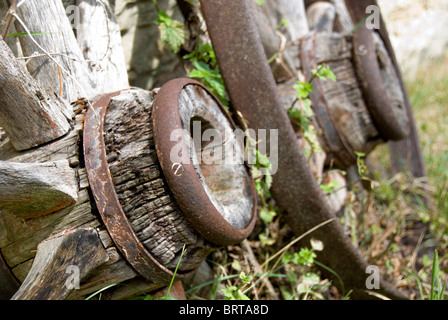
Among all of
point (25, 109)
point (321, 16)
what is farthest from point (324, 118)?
point (25, 109)

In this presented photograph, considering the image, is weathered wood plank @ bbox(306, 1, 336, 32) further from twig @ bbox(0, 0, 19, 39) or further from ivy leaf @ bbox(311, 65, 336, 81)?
twig @ bbox(0, 0, 19, 39)

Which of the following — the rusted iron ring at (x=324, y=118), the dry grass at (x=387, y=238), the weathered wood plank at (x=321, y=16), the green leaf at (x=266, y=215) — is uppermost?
the weathered wood plank at (x=321, y=16)

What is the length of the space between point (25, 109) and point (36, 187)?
26 cm

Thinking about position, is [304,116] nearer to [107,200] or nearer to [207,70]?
[207,70]

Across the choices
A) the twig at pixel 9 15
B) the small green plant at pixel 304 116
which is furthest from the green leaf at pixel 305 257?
the twig at pixel 9 15

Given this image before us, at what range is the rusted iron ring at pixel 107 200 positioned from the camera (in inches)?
51.1

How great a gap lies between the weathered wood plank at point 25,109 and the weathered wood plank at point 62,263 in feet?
1.06

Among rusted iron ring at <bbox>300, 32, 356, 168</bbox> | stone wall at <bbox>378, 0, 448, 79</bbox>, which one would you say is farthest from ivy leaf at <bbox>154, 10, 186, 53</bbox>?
stone wall at <bbox>378, 0, 448, 79</bbox>

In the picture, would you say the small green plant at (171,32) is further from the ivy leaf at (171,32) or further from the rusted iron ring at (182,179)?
the rusted iron ring at (182,179)

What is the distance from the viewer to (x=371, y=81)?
2.41 m

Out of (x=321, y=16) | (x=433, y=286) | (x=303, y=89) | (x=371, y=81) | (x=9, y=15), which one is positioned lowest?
(x=433, y=286)

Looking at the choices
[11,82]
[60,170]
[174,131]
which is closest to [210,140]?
[174,131]
